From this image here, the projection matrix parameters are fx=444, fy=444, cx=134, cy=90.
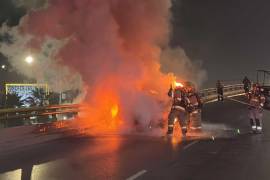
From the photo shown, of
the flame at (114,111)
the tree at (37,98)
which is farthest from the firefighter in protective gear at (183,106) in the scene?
the tree at (37,98)

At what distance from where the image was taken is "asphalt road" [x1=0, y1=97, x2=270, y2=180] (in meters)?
8.45

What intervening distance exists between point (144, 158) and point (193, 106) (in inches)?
220

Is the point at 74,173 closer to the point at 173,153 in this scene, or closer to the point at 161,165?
the point at 161,165

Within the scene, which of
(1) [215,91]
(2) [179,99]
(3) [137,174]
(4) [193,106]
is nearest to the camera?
(3) [137,174]

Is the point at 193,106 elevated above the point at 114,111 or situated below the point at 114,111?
above

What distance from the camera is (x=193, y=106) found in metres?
15.6

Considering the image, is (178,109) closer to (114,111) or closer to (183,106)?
(183,106)

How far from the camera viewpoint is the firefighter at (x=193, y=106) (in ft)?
50.6

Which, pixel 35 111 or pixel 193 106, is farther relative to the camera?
pixel 35 111

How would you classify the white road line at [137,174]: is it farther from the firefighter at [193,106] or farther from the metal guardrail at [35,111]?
the metal guardrail at [35,111]

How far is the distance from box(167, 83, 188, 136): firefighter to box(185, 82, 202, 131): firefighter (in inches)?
9.8

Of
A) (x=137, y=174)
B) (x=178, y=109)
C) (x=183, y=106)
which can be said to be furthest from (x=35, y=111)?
(x=137, y=174)

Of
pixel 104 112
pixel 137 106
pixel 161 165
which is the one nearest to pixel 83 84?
pixel 104 112

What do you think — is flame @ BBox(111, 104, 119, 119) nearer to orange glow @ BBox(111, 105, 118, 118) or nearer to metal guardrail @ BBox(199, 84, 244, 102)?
orange glow @ BBox(111, 105, 118, 118)
